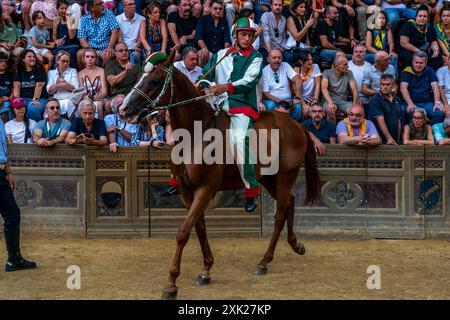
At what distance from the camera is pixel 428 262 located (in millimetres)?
8984

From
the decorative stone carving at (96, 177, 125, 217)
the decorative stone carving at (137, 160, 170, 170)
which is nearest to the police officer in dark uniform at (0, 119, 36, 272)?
the decorative stone carving at (96, 177, 125, 217)

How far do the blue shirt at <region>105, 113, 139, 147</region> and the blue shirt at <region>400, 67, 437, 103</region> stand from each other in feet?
16.0

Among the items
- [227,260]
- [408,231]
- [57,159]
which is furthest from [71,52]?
[408,231]

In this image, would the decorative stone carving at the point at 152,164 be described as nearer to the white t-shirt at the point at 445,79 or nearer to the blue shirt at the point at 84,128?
the blue shirt at the point at 84,128

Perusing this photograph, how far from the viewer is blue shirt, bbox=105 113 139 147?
10867 mm

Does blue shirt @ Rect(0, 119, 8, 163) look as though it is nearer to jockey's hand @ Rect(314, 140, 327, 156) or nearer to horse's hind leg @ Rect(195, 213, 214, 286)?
horse's hind leg @ Rect(195, 213, 214, 286)

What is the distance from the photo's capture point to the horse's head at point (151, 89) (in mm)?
7184

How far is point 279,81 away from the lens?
1208cm

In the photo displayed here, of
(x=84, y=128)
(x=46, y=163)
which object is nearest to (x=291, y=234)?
(x=84, y=128)

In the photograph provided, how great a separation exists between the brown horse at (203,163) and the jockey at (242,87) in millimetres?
137

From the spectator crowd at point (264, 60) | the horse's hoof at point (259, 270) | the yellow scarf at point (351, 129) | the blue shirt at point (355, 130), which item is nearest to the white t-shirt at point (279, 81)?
the spectator crowd at point (264, 60)

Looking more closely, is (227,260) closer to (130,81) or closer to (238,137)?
(238,137)

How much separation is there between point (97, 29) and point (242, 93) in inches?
212

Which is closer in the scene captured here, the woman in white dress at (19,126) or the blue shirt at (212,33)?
the woman in white dress at (19,126)
